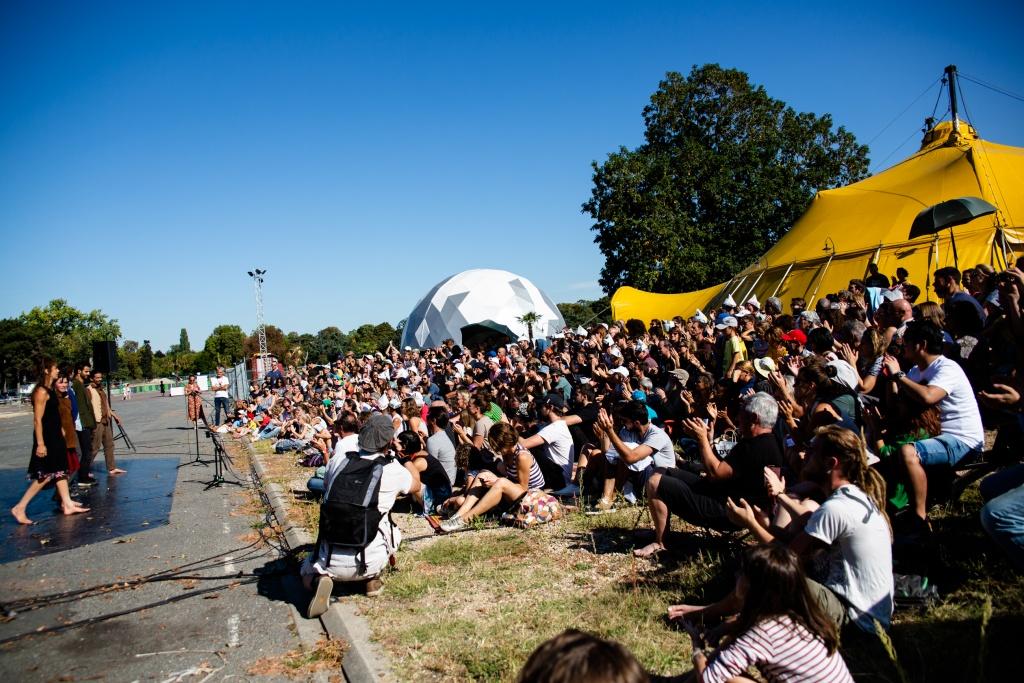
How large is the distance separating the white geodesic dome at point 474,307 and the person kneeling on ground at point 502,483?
35.1 meters

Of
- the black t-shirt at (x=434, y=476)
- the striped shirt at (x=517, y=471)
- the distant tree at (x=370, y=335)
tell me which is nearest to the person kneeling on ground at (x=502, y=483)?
the striped shirt at (x=517, y=471)

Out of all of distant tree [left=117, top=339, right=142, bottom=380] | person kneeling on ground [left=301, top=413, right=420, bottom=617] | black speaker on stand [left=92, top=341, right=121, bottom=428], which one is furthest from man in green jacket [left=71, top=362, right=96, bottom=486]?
distant tree [left=117, top=339, right=142, bottom=380]

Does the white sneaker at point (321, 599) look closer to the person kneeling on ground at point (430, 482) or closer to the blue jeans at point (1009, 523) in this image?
the person kneeling on ground at point (430, 482)

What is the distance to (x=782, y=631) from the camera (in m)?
2.74

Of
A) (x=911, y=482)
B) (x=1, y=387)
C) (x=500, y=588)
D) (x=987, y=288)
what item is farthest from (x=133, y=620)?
(x=1, y=387)

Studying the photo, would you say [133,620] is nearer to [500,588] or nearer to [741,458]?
[500,588]

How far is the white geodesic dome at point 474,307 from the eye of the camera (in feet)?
146

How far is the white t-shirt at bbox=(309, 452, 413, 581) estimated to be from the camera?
205 inches

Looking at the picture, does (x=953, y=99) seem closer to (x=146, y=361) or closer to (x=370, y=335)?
(x=370, y=335)

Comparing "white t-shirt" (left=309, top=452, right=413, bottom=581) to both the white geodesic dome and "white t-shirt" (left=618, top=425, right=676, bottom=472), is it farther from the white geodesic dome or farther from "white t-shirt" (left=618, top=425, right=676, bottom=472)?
the white geodesic dome

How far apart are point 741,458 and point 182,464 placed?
12465mm

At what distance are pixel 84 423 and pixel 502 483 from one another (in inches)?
328

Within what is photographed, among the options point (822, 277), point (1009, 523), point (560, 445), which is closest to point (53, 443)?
point (560, 445)

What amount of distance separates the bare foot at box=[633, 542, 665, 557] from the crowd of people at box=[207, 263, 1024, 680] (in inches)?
0.7
